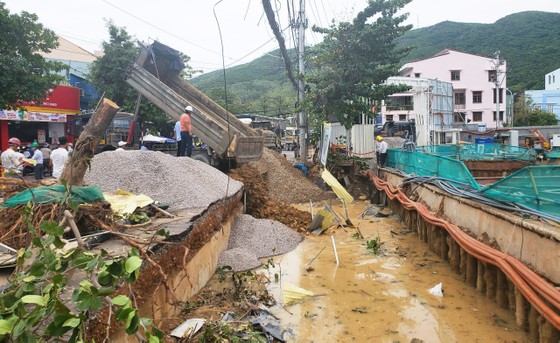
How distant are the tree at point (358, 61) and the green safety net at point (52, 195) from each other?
1215 cm

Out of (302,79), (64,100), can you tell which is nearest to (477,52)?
(302,79)

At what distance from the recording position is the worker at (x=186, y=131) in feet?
32.5

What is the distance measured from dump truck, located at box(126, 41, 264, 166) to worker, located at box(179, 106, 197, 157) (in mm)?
261

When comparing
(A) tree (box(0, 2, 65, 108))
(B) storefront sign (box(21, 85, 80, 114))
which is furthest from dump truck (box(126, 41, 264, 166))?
(B) storefront sign (box(21, 85, 80, 114))

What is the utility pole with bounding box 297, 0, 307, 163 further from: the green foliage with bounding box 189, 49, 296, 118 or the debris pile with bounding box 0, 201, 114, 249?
the green foliage with bounding box 189, 49, 296, 118

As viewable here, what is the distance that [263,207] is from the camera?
10.6 metres

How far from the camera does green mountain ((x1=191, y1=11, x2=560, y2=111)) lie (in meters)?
61.2

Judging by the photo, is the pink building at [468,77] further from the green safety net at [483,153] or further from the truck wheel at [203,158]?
the truck wheel at [203,158]

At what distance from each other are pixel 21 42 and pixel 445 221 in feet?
46.3

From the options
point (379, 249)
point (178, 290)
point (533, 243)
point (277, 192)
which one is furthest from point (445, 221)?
point (277, 192)

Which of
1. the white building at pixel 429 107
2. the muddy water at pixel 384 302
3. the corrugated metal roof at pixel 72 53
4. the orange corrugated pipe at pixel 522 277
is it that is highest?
the corrugated metal roof at pixel 72 53

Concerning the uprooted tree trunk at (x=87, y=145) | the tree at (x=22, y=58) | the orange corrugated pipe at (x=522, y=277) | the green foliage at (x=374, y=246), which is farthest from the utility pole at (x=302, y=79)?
the uprooted tree trunk at (x=87, y=145)

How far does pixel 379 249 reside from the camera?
8.44m

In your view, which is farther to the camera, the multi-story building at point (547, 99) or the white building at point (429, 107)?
the multi-story building at point (547, 99)
